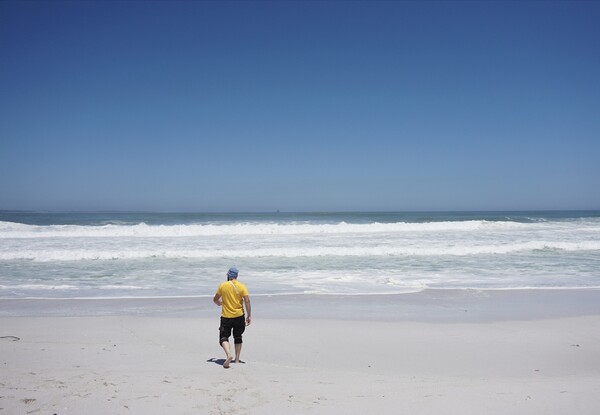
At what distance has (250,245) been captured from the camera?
22.6 m

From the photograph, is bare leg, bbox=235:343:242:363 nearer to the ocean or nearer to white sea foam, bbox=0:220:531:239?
the ocean

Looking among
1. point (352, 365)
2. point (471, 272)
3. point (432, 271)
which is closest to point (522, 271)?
point (471, 272)

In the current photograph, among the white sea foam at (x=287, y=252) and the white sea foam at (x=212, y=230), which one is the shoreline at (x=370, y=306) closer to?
the white sea foam at (x=287, y=252)

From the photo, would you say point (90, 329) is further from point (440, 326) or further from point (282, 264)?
point (282, 264)

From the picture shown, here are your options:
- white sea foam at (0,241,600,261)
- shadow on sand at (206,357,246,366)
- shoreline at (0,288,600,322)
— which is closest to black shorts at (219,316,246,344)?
shadow on sand at (206,357,246,366)

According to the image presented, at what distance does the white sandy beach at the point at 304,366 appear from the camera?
460 cm

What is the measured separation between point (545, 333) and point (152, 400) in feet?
22.6

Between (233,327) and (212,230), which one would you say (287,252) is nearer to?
(212,230)

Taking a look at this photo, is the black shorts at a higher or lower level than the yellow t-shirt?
lower

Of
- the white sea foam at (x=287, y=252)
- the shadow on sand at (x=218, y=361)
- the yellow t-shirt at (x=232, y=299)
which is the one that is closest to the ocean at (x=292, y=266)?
the white sea foam at (x=287, y=252)

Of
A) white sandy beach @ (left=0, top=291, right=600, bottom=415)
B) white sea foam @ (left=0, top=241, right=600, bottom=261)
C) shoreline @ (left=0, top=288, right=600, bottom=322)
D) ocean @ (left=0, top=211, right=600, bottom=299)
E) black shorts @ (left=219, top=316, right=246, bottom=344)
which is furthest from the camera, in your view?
white sea foam @ (left=0, top=241, right=600, bottom=261)

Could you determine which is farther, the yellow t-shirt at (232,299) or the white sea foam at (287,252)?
the white sea foam at (287,252)

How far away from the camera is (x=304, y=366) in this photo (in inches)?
235

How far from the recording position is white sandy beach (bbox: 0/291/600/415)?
4.60m
